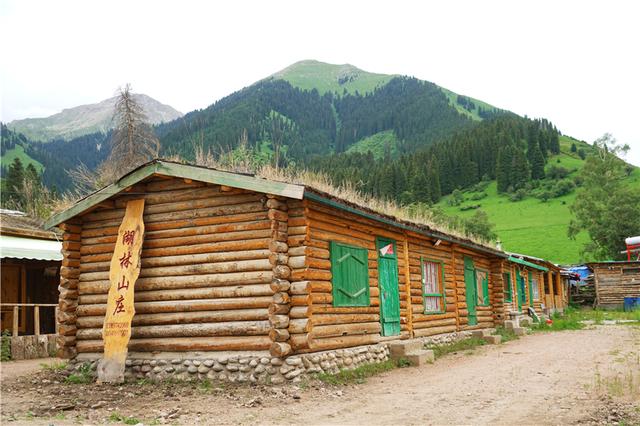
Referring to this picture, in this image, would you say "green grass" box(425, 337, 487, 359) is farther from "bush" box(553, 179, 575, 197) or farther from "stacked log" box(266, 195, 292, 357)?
"bush" box(553, 179, 575, 197)

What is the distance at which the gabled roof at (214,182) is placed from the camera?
34.5 ft

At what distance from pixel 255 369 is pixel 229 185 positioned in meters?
3.43

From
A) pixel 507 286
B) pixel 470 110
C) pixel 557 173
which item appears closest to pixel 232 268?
pixel 507 286

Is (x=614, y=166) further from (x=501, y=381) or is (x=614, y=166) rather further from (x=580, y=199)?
(x=501, y=381)

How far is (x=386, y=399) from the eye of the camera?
952 centimetres

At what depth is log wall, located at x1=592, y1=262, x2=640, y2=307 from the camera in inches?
1522

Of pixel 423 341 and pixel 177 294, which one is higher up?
pixel 177 294

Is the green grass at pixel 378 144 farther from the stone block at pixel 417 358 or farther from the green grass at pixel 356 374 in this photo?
the green grass at pixel 356 374

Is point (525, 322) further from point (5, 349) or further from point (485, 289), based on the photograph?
point (5, 349)

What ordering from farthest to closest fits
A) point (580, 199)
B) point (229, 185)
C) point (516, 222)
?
1. point (516, 222)
2. point (580, 199)
3. point (229, 185)

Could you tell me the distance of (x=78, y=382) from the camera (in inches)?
464

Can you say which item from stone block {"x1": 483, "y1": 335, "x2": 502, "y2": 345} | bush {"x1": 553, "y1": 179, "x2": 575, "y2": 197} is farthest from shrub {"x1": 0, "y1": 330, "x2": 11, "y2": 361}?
bush {"x1": 553, "y1": 179, "x2": 575, "y2": 197}

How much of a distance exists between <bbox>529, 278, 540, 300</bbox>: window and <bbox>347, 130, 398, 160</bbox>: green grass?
104m

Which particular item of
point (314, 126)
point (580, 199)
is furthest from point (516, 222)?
point (314, 126)
